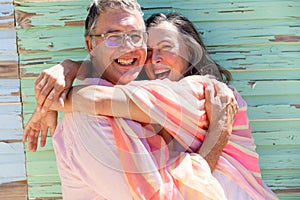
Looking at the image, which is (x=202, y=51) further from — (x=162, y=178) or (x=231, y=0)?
(x=162, y=178)

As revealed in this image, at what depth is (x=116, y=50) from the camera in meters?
2.16

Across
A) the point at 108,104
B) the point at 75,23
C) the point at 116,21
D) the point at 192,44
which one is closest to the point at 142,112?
the point at 108,104

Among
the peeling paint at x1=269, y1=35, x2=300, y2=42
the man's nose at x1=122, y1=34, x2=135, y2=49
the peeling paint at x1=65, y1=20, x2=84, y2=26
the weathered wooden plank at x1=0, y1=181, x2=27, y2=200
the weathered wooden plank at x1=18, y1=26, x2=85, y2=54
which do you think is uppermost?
the man's nose at x1=122, y1=34, x2=135, y2=49

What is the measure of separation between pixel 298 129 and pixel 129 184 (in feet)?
4.08

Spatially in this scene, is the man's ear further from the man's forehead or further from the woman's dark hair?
the woman's dark hair

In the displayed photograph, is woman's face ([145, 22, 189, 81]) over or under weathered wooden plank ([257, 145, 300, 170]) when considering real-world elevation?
over

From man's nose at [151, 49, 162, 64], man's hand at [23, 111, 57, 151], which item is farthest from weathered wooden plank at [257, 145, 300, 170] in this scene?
man's hand at [23, 111, 57, 151]

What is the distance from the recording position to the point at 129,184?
1.83 meters

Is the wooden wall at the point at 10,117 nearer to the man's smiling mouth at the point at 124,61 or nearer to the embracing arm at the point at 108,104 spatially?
the man's smiling mouth at the point at 124,61

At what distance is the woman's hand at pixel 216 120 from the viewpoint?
2.05m

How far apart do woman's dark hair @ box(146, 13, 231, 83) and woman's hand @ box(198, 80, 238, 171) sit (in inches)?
11.6

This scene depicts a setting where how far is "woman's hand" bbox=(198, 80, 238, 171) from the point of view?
2.05 m

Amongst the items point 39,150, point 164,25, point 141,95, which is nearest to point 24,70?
point 39,150

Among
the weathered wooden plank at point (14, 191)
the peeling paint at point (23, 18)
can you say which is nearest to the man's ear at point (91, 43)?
the peeling paint at point (23, 18)
